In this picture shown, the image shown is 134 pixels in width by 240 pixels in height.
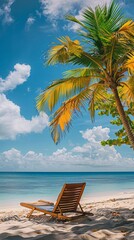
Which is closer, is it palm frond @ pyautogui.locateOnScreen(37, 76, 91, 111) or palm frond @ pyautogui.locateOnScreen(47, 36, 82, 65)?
palm frond @ pyautogui.locateOnScreen(47, 36, 82, 65)

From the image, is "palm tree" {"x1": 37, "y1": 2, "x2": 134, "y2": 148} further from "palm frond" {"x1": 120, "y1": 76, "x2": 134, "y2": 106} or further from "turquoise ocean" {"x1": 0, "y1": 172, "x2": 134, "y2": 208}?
"turquoise ocean" {"x1": 0, "y1": 172, "x2": 134, "y2": 208}

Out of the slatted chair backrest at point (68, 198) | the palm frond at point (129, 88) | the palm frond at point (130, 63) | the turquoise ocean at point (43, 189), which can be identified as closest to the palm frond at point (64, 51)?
the palm frond at point (130, 63)

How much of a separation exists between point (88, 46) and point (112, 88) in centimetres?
139

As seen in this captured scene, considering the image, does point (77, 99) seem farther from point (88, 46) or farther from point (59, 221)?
point (59, 221)

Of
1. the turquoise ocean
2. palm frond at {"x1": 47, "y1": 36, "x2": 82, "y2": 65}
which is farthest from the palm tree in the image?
the turquoise ocean

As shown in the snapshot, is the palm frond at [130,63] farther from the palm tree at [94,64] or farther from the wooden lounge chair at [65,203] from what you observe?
the wooden lounge chair at [65,203]

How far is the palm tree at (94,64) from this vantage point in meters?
6.82

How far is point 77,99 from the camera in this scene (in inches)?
298

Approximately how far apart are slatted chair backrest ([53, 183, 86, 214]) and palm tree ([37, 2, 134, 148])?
1.46m

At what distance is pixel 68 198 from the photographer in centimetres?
664

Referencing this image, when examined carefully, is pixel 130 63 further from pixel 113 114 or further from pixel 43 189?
pixel 43 189

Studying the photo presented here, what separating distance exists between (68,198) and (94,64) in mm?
3138

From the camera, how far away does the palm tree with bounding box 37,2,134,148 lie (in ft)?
22.4

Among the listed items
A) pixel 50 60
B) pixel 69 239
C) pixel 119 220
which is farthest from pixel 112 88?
pixel 69 239
